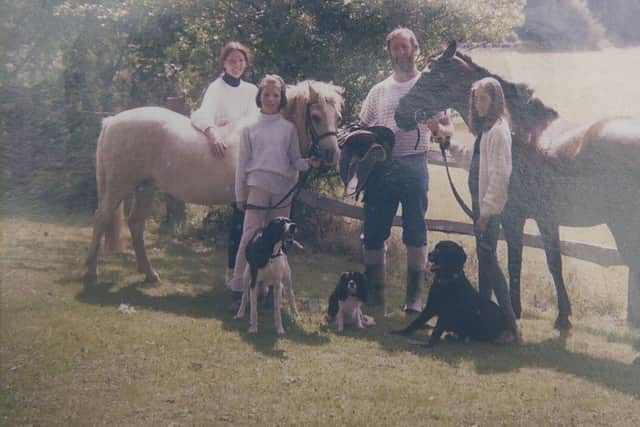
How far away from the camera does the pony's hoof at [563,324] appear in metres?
4.89

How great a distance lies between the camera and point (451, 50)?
4758 millimetres

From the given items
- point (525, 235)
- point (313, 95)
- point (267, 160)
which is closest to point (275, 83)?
point (313, 95)

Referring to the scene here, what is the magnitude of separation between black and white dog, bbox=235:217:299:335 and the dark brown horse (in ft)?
3.91

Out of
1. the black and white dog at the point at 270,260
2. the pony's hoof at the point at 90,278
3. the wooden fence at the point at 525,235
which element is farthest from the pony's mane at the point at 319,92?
the pony's hoof at the point at 90,278

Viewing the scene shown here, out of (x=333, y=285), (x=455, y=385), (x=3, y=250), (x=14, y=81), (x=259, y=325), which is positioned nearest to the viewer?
(x=455, y=385)

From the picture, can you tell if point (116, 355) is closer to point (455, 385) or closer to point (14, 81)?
point (455, 385)

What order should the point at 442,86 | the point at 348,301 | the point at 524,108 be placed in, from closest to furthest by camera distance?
1. the point at 524,108
2. the point at 442,86
3. the point at 348,301

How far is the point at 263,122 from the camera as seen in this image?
527cm

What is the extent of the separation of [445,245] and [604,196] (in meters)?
1.03

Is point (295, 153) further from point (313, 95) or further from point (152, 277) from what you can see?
point (152, 277)

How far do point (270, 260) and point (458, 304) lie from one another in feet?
4.22

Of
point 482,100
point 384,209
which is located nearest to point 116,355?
point 384,209

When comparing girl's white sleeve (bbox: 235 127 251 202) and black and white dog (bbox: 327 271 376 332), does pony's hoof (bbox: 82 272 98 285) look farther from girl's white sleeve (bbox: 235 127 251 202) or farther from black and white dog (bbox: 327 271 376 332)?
black and white dog (bbox: 327 271 376 332)

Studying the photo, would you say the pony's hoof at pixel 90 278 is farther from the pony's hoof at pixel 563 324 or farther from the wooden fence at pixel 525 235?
the pony's hoof at pixel 563 324
